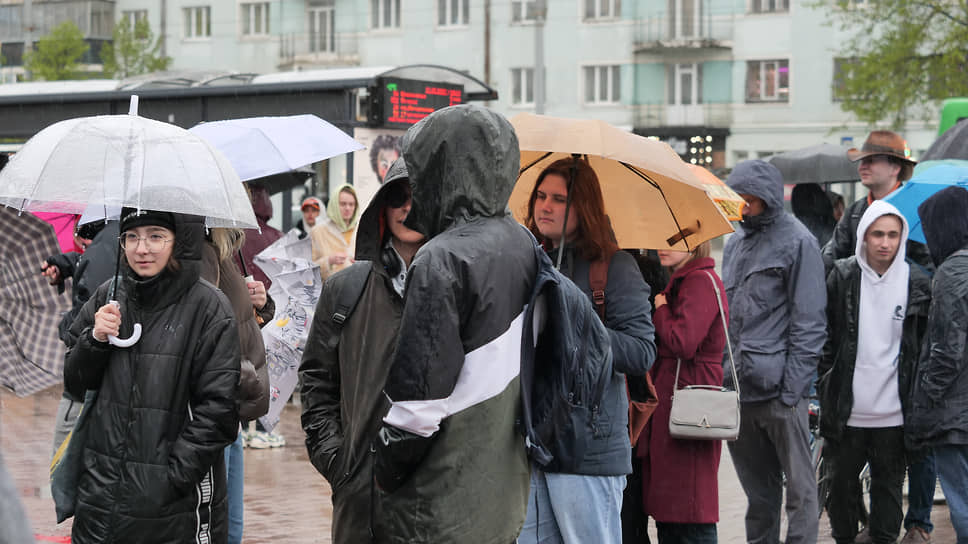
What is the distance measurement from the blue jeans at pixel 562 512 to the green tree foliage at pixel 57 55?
145 ft

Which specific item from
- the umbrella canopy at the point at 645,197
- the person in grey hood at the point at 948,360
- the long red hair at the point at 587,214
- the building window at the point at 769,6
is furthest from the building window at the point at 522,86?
the long red hair at the point at 587,214

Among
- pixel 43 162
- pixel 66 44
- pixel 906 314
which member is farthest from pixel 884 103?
pixel 66 44

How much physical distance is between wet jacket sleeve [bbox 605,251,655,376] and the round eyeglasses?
1654 millimetres

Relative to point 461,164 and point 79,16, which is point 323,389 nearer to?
point 461,164

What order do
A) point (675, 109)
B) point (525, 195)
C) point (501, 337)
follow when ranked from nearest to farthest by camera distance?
1. point (501, 337)
2. point (525, 195)
3. point (675, 109)

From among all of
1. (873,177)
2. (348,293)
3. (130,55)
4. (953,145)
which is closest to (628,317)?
(348,293)

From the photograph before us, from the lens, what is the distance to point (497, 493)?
338cm

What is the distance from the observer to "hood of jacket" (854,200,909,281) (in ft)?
23.4

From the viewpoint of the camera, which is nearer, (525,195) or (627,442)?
(627,442)

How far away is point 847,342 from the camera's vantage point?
7184 millimetres

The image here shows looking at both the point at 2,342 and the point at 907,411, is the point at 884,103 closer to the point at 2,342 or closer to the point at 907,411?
the point at 907,411

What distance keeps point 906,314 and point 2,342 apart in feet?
15.8

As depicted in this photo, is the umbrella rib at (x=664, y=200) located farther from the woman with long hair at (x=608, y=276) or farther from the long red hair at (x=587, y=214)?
the long red hair at (x=587, y=214)

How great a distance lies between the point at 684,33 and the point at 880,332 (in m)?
42.7
